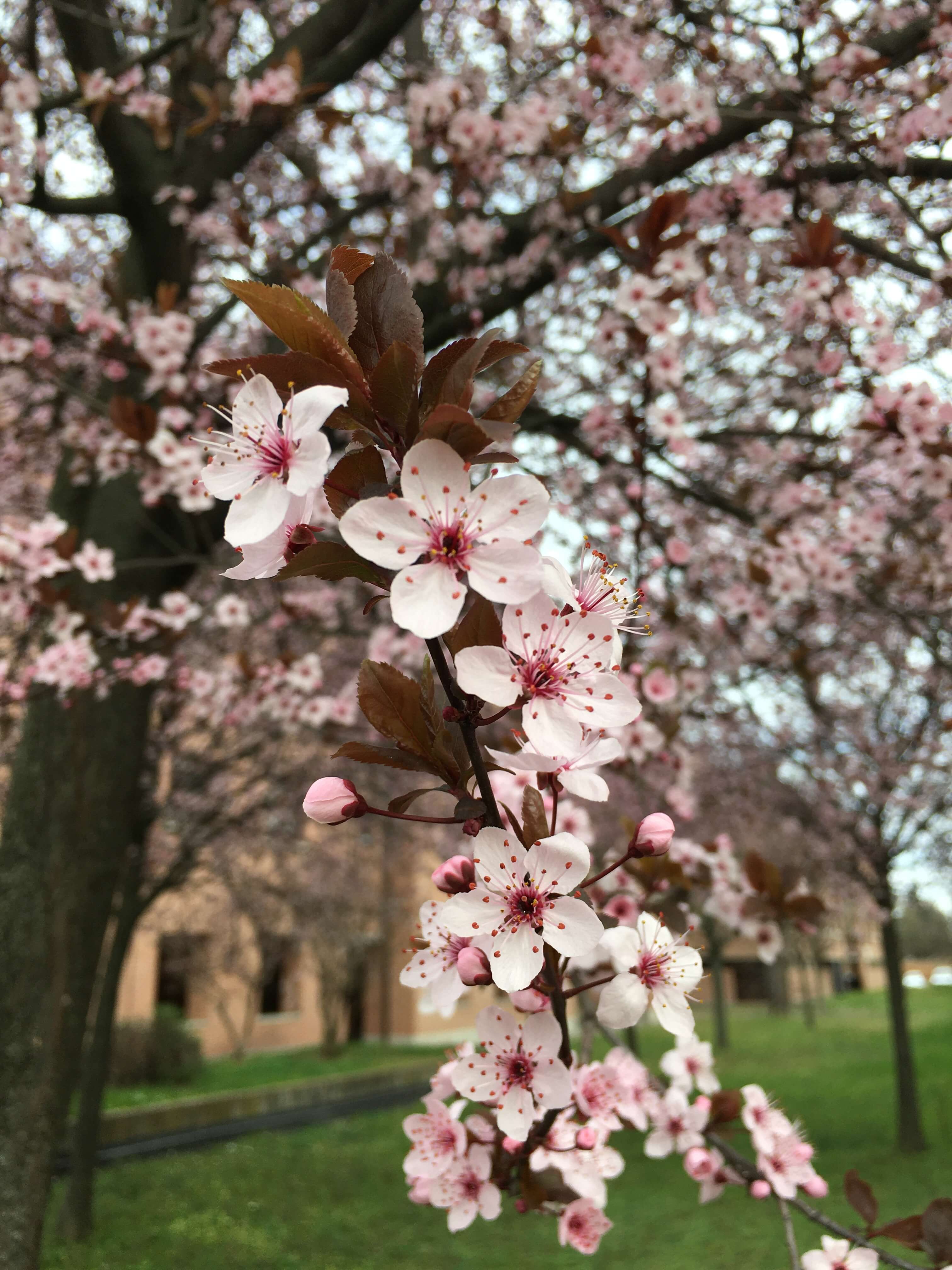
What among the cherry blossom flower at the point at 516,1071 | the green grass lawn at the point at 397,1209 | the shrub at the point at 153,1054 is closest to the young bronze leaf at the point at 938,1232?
the cherry blossom flower at the point at 516,1071

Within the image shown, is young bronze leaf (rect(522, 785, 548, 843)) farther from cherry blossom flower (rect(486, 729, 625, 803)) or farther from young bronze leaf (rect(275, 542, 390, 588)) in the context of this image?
young bronze leaf (rect(275, 542, 390, 588))

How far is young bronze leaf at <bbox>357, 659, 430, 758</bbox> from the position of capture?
910 millimetres

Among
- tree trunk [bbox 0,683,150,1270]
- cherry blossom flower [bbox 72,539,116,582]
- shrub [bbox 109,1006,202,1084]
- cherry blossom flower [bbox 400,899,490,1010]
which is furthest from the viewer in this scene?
shrub [bbox 109,1006,202,1084]

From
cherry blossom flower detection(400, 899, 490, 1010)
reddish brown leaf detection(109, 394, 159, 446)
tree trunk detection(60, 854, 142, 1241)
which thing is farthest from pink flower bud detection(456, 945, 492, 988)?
tree trunk detection(60, 854, 142, 1241)

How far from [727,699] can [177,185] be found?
13.7 feet

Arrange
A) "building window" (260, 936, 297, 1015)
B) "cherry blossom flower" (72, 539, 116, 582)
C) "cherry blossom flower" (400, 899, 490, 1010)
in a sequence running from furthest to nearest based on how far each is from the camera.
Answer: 1. "building window" (260, 936, 297, 1015)
2. "cherry blossom flower" (72, 539, 116, 582)
3. "cherry blossom flower" (400, 899, 490, 1010)

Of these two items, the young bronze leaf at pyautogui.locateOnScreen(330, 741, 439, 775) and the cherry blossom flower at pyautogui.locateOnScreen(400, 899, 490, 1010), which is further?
the cherry blossom flower at pyautogui.locateOnScreen(400, 899, 490, 1010)

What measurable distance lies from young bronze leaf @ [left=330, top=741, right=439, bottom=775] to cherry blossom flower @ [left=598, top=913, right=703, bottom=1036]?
0.34 m

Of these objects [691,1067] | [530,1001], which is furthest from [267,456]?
[691,1067]

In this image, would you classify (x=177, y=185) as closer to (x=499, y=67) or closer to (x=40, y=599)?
(x=40, y=599)

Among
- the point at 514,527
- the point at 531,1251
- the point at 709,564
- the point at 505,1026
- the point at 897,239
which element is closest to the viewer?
the point at 514,527

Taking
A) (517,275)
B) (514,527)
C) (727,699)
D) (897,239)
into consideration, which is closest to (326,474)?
(514,527)

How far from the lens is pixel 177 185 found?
4039 mm

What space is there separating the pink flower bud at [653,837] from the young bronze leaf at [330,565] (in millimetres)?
453
